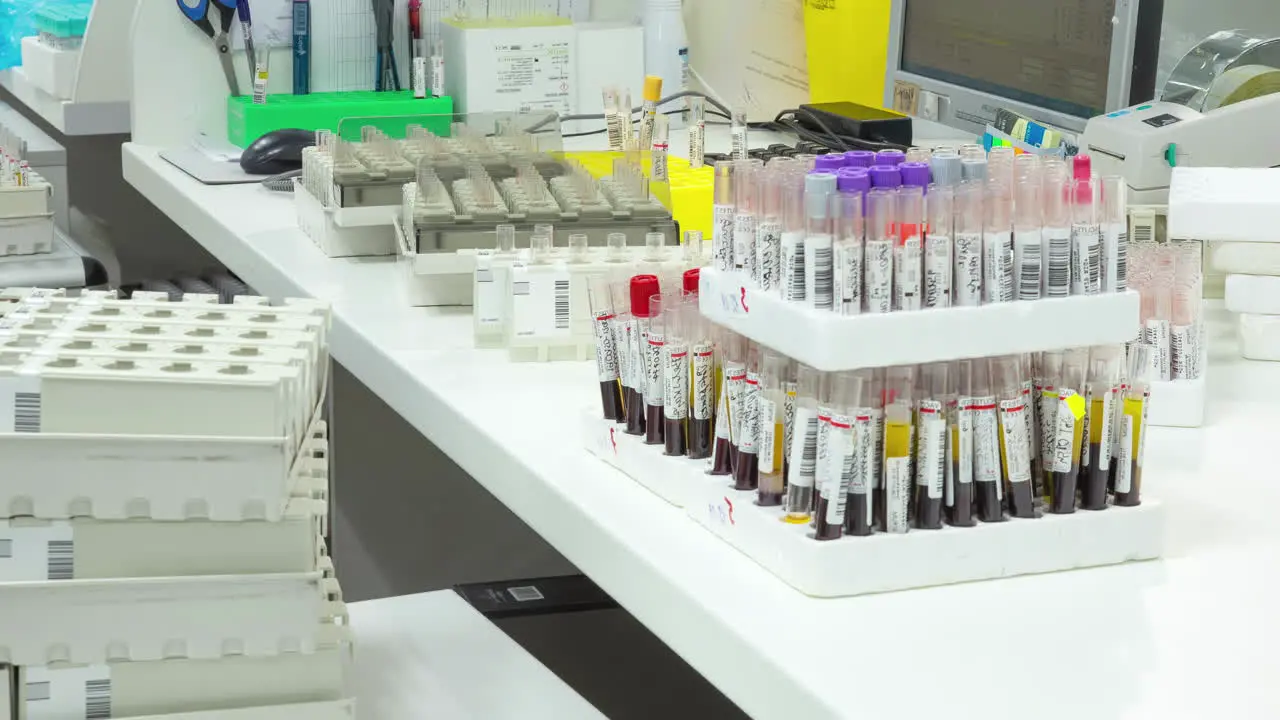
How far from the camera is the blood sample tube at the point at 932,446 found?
95cm

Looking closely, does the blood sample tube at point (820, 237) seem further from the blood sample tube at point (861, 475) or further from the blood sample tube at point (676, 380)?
the blood sample tube at point (676, 380)

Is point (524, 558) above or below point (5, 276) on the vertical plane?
below

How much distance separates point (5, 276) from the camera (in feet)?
7.87

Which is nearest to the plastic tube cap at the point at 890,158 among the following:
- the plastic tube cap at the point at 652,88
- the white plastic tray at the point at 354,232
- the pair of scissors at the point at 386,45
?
the white plastic tray at the point at 354,232

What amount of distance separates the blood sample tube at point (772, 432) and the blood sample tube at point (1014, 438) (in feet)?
0.46

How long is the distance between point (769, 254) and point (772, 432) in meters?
0.12

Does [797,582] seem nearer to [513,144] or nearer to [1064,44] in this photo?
[513,144]

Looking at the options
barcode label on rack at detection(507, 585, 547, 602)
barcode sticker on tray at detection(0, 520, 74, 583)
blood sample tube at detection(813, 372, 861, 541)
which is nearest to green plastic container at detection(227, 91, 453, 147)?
barcode label on rack at detection(507, 585, 547, 602)

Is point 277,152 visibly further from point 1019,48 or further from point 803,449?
point 803,449

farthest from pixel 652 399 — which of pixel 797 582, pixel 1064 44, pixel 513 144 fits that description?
pixel 1064 44

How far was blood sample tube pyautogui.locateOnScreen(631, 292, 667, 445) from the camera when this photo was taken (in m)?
1.12

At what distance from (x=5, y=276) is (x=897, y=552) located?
74.4 inches

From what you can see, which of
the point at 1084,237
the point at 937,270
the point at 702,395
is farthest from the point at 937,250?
the point at 702,395

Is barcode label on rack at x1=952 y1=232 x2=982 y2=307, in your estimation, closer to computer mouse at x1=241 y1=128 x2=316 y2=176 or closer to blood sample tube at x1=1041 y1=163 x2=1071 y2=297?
blood sample tube at x1=1041 y1=163 x2=1071 y2=297
